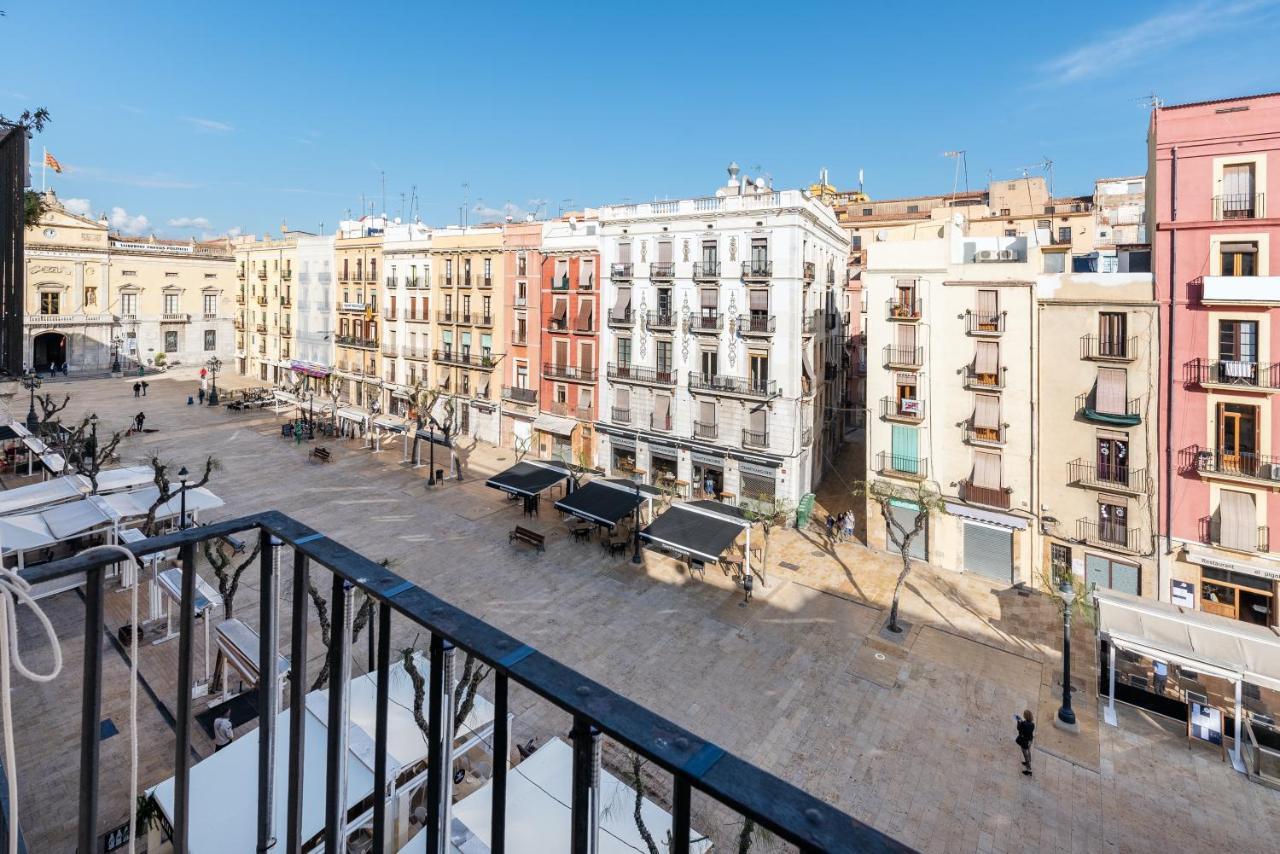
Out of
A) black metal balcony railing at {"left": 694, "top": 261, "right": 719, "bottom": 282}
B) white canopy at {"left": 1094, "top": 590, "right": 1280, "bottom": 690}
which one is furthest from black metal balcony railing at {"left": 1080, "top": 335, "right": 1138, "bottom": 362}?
black metal balcony railing at {"left": 694, "top": 261, "right": 719, "bottom": 282}

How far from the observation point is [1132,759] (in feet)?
48.7

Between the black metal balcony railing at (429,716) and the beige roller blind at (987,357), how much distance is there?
81.0 feet

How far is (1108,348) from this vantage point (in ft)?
70.7

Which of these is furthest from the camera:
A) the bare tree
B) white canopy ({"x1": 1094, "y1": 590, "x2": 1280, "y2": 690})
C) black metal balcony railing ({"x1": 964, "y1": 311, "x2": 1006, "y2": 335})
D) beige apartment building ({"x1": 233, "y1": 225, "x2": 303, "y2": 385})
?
beige apartment building ({"x1": 233, "y1": 225, "x2": 303, "y2": 385})

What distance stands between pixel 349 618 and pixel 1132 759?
18253 millimetres

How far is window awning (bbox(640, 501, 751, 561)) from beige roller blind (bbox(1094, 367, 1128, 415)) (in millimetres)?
12031

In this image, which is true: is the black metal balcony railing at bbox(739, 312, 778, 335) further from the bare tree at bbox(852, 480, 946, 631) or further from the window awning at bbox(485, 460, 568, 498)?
the window awning at bbox(485, 460, 568, 498)

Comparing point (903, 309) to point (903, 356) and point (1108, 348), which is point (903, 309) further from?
point (1108, 348)

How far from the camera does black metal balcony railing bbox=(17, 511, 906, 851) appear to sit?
1700mm

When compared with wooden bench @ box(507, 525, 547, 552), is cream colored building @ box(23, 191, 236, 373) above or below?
above

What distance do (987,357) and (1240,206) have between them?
26.4 ft

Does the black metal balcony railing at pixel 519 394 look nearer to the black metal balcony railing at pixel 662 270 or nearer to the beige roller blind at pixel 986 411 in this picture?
the black metal balcony railing at pixel 662 270

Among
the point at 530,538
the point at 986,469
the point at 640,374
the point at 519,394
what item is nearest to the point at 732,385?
the point at 640,374

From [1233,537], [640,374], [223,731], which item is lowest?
[223,731]
